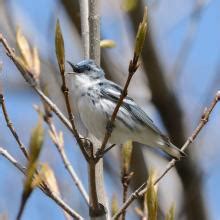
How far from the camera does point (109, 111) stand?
2.90 metres

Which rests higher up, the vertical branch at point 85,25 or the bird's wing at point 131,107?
the vertical branch at point 85,25

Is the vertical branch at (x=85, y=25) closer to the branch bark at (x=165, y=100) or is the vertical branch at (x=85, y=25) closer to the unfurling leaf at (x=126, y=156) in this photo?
the unfurling leaf at (x=126, y=156)

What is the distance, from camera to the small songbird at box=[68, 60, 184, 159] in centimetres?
287

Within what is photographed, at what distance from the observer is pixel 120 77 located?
398cm

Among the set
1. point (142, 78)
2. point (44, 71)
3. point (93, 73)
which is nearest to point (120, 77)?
point (142, 78)

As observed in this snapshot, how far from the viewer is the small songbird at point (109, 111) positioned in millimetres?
2865

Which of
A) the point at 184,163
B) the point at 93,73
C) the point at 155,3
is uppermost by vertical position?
the point at 155,3

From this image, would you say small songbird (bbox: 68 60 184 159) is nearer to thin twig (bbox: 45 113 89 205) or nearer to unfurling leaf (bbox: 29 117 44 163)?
thin twig (bbox: 45 113 89 205)

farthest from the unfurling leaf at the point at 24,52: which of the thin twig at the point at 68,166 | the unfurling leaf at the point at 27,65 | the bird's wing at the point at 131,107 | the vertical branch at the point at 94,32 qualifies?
the bird's wing at the point at 131,107

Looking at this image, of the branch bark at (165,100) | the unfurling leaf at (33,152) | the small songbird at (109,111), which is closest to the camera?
the unfurling leaf at (33,152)

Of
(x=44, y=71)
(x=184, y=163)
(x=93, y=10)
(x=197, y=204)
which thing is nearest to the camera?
(x=93, y=10)

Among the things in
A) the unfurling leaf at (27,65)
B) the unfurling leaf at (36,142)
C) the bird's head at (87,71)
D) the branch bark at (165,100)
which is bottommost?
→ the branch bark at (165,100)

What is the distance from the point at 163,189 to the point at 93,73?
1209 millimetres

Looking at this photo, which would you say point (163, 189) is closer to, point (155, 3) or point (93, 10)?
point (155, 3)
